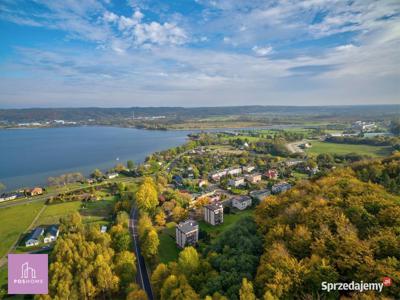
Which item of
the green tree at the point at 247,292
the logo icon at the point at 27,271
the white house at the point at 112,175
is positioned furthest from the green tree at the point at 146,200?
the white house at the point at 112,175

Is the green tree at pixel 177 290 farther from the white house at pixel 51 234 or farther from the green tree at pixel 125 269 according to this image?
the white house at pixel 51 234

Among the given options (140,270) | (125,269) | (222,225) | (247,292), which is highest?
(247,292)

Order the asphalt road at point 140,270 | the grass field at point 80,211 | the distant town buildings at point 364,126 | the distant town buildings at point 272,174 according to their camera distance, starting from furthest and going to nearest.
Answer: the distant town buildings at point 364,126
the distant town buildings at point 272,174
the grass field at point 80,211
the asphalt road at point 140,270

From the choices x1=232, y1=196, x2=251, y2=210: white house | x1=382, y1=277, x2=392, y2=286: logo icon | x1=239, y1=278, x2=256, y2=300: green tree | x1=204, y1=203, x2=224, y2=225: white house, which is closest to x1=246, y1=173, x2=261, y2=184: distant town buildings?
x1=232, y1=196, x2=251, y2=210: white house

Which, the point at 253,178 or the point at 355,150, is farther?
the point at 355,150

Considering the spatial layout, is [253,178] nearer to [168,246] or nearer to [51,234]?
[168,246]

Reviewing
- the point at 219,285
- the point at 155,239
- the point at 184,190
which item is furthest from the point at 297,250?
the point at 184,190

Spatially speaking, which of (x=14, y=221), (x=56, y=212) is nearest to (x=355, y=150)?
(x=56, y=212)
